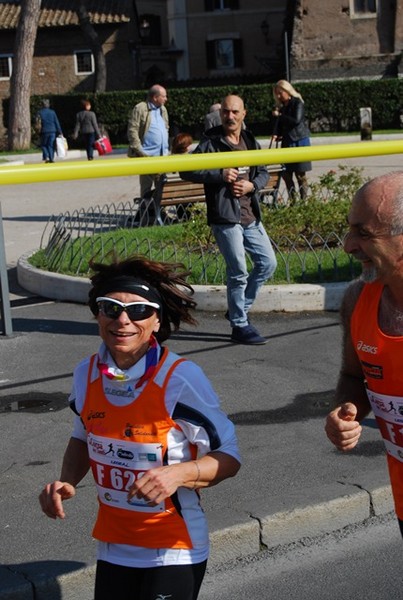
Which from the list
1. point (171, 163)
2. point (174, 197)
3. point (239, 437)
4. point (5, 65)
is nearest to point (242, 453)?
point (239, 437)

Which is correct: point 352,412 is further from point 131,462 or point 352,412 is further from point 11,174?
point 11,174

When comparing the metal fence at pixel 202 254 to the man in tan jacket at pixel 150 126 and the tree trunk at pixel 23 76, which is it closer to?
the man in tan jacket at pixel 150 126

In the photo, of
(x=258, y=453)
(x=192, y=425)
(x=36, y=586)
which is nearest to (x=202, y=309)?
(x=258, y=453)

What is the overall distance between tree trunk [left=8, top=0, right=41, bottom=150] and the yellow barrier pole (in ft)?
118

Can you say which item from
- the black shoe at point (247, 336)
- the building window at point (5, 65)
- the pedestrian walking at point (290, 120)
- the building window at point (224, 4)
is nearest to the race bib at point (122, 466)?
the black shoe at point (247, 336)

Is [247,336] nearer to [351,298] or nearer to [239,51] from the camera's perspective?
[351,298]

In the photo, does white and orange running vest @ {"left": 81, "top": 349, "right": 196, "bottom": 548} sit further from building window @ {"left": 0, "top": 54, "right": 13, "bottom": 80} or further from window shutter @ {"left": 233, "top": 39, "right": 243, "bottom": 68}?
window shutter @ {"left": 233, "top": 39, "right": 243, "bottom": 68}

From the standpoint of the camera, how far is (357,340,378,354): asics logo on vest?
3.55 meters

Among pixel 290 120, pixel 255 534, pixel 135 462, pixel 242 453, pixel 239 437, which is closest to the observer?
pixel 135 462

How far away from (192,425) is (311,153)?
330 centimetres

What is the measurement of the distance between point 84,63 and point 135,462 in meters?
56.7

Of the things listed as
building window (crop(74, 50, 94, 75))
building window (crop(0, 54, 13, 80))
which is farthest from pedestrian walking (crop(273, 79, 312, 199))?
building window (crop(0, 54, 13, 80))

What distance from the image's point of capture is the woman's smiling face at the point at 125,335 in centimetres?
379

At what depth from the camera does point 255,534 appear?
5.57m
